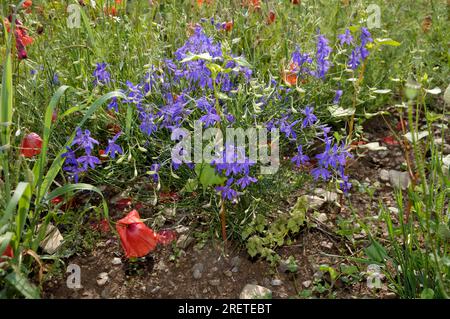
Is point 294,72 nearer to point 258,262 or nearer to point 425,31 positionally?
point 258,262

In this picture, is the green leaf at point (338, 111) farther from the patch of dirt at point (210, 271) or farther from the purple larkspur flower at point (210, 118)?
the purple larkspur flower at point (210, 118)

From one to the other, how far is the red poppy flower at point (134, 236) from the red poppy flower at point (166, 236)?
0.15 metres

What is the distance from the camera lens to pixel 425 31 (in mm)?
3098

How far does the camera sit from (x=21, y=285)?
1545 mm

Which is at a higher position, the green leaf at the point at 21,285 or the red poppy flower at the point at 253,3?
the red poppy flower at the point at 253,3

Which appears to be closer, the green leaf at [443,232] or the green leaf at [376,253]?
A: the green leaf at [443,232]

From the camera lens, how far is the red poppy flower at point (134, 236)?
5.81 ft

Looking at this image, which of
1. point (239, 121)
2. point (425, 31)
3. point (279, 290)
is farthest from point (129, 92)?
point (425, 31)

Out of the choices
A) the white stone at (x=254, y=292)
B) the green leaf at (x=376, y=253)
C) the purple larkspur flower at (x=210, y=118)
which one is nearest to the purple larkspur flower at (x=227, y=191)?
the purple larkspur flower at (x=210, y=118)

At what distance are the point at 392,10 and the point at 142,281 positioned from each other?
7.40 ft

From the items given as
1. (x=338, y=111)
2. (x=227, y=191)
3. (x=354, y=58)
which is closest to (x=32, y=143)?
(x=227, y=191)

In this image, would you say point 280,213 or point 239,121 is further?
point 280,213

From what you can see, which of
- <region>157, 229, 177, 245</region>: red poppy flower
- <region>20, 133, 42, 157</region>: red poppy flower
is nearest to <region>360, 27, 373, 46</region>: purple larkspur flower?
<region>157, 229, 177, 245</region>: red poppy flower

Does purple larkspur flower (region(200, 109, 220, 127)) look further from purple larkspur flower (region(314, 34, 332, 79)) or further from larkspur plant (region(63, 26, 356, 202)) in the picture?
purple larkspur flower (region(314, 34, 332, 79))
